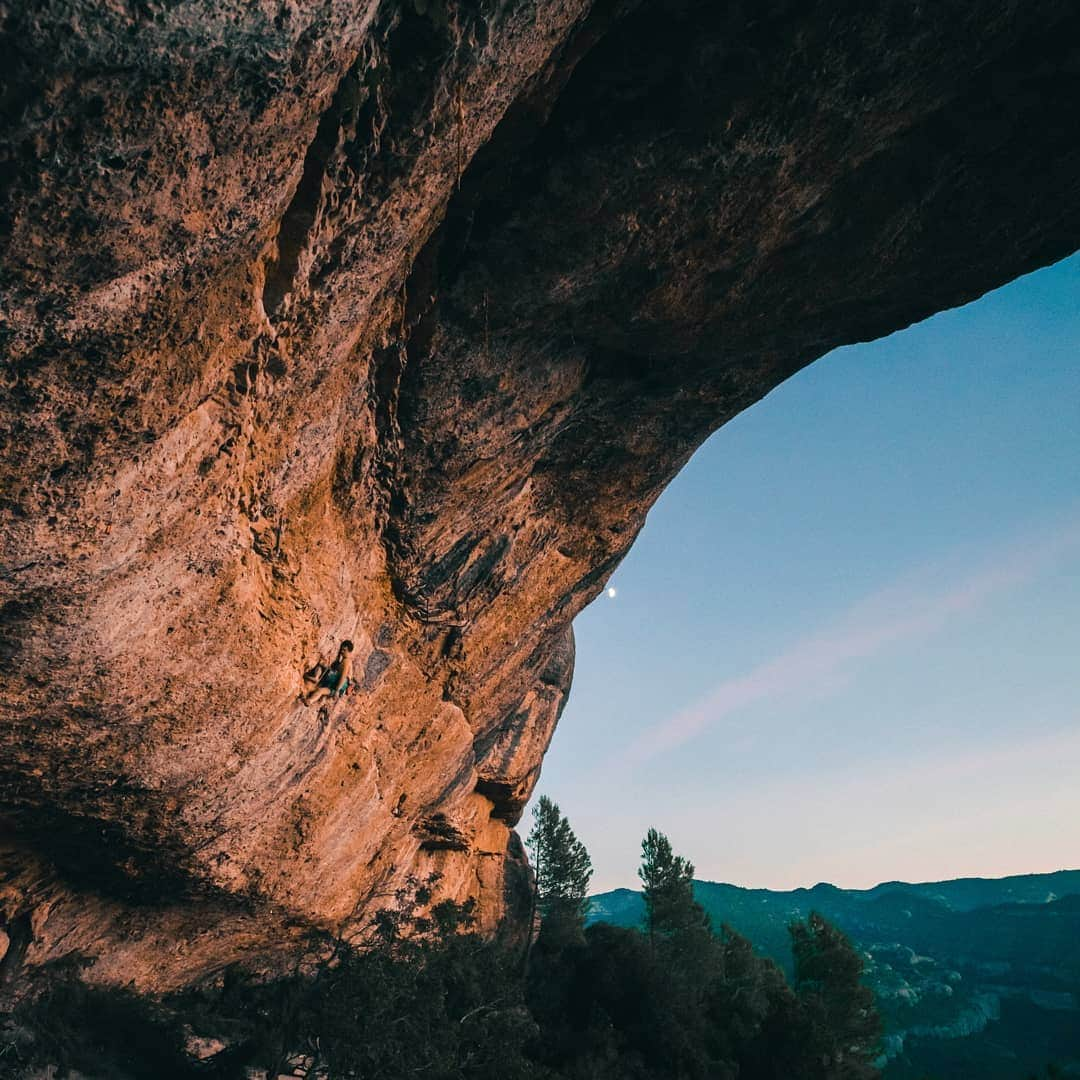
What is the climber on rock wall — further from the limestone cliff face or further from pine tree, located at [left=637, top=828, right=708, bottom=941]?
pine tree, located at [left=637, top=828, right=708, bottom=941]

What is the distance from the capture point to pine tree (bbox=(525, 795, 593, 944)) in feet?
136

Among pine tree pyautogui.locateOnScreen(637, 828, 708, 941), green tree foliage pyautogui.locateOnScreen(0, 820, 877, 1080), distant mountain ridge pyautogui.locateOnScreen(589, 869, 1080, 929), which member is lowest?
green tree foliage pyautogui.locateOnScreen(0, 820, 877, 1080)

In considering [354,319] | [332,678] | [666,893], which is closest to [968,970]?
[666,893]

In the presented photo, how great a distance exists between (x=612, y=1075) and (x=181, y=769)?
19713mm

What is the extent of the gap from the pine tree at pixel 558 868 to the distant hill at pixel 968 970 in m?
10.7

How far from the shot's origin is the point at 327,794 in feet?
41.0

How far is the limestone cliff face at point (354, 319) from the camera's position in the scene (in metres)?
4.81

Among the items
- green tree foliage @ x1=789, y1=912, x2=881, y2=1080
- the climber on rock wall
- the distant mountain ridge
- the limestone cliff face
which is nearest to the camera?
the limestone cliff face

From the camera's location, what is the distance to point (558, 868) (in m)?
43.0

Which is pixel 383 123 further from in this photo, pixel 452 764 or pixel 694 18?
pixel 452 764

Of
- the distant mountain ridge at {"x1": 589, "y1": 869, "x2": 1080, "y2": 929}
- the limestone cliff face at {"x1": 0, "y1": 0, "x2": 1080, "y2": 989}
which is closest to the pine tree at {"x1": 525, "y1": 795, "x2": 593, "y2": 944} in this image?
the limestone cliff face at {"x1": 0, "y1": 0, "x2": 1080, "y2": 989}

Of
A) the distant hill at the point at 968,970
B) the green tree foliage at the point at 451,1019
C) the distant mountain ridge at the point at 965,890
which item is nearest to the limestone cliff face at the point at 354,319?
the green tree foliage at the point at 451,1019

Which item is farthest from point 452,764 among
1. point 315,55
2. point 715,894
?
point 715,894

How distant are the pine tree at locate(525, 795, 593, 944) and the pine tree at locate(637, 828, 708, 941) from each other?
437 cm
